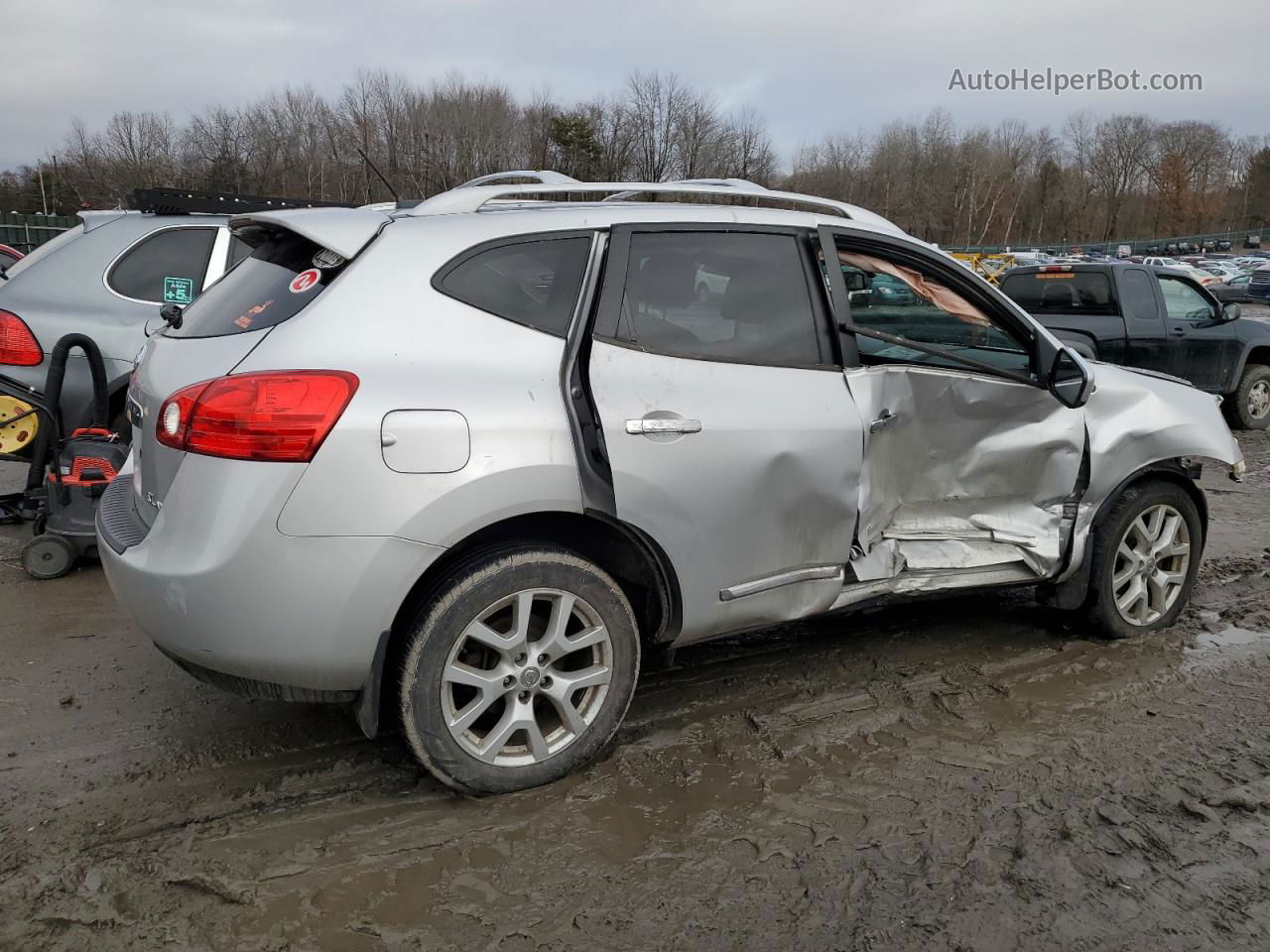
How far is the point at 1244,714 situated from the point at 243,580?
3.64 m

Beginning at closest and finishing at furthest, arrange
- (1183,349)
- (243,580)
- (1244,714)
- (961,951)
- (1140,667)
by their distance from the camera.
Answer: (961,951) < (243,580) < (1244,714) < (1140,667) < (1183,349)

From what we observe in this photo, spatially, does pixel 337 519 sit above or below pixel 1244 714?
above

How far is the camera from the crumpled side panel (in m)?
3.70

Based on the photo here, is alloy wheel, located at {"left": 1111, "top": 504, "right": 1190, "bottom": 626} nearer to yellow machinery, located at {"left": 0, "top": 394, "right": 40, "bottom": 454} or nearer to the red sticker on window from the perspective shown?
the red sticker on window

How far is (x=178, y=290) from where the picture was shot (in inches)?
242

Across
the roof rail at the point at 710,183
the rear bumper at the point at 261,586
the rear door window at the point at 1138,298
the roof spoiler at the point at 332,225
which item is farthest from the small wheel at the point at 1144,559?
the rear door window at the point at 1138,298

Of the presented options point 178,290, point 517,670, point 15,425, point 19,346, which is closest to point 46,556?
point 15,425

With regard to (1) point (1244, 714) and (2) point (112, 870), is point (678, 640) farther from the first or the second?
(1) point (1244, 714)

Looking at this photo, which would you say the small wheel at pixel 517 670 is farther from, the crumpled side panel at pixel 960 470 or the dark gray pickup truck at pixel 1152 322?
the dark gray pickup truck at pixel 1152 322

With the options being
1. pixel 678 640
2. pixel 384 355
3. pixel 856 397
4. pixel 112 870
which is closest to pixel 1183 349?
pixel 856 397

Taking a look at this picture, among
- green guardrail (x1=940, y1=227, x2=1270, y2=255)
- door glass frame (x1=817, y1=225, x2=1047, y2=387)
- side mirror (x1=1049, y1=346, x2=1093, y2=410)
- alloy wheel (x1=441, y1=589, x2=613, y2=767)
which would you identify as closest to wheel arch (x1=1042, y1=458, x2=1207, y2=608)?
side mirror (x1=1049, y1=346, x2=1093, y2=410)

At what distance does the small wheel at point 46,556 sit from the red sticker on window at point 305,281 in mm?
3102

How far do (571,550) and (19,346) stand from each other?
432 cm

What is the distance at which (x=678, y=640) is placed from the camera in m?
3.40
